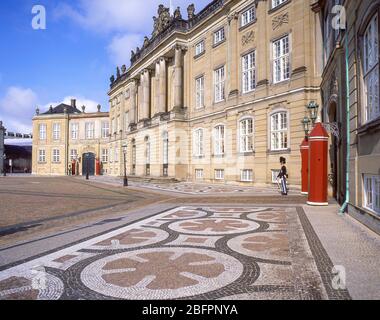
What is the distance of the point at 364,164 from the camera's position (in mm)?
7992

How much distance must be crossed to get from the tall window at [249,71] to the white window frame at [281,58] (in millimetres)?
2184

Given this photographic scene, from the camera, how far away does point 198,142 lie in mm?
29984

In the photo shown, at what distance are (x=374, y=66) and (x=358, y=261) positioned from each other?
15.9 ft

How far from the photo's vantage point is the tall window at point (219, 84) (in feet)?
89.7

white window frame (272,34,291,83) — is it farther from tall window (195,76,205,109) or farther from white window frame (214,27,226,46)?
tall window (195,76,205,109)

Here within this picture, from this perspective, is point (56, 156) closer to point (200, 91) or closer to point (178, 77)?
point (178, 77)

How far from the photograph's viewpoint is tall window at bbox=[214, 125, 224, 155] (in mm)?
26812

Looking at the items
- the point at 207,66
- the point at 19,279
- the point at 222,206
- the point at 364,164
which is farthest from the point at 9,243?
the point at 207,66

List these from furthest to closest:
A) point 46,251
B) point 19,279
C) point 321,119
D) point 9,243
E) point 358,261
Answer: point 321,119 → point 9,243 → point 46,251 → point 358,261 → point 19,279

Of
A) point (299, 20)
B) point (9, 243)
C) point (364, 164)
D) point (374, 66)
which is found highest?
point (299, 20)

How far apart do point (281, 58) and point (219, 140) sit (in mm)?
8645

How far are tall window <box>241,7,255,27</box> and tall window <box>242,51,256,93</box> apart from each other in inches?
102

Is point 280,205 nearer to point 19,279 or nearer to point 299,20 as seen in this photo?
point 19,279

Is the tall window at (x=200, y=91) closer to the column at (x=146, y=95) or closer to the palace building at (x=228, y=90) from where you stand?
the palace building at (x=228, y=90)
